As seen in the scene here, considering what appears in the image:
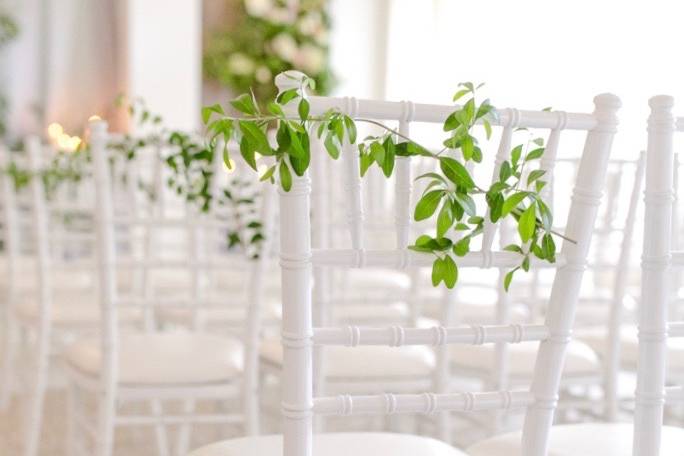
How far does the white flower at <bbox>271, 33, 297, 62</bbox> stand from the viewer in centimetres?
576

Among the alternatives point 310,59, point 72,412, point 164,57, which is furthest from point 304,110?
point 310,59

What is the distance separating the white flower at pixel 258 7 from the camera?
5766mm

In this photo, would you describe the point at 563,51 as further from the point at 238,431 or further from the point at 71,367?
the point at 71,367

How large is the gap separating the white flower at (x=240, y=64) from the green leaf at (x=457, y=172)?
479 centimetres

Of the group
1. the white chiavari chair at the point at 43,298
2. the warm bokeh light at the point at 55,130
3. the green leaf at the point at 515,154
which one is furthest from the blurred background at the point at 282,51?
the green leaf at the point at 515,154

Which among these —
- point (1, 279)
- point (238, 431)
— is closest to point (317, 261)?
point (238, 431)

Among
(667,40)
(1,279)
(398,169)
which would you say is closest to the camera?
(398,169)

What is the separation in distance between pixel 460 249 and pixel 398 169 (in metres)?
0.12

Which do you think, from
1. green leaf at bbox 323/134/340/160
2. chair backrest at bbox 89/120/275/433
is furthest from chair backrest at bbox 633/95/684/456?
chair backrest at bbox 89/120/275/433

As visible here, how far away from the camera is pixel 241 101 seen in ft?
3.38

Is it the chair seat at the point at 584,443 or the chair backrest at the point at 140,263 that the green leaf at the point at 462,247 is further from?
the chair backrest at the point at 140,263

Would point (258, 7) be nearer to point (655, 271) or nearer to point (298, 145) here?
point (655, 271)

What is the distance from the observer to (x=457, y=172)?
1061 mm

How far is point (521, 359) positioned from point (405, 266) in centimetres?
133
